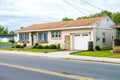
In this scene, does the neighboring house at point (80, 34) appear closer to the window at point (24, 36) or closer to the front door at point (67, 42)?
the front door at point (67, 42)

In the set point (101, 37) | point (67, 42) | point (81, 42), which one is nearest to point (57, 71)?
point (81, 42)

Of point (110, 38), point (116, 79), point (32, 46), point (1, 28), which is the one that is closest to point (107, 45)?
point (110, 38)

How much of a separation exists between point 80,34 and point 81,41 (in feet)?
3.10

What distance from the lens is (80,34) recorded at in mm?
35719

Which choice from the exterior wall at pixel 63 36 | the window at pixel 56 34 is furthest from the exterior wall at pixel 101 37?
the window at pixel 56 34

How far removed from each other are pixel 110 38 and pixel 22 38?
54.6 feet

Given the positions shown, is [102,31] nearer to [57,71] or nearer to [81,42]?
[81,42]

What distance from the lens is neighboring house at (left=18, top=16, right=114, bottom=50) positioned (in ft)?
113

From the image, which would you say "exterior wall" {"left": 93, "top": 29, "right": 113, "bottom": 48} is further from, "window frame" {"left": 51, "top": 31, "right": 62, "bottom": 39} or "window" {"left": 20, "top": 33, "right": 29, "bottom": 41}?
"window" {"left": 20, "top": 33, "right": 29, "bottom": 41}

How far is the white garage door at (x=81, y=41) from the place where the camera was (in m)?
34.8

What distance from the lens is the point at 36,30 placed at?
141 feet

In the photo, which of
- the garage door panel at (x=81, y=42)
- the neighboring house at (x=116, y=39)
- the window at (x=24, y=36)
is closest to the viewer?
the neighboring house at (x=116, y=39)

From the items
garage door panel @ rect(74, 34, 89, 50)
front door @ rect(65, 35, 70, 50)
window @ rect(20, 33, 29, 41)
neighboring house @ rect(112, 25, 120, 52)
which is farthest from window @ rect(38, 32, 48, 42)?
neighboring house @ rect(112, 25, 120, 52)

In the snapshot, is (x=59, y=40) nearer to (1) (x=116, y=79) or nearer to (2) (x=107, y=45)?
(2) (x=107, y=45)
